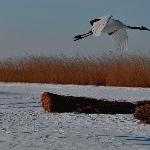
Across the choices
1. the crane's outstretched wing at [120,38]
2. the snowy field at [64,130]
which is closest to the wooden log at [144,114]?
the snowy field at [64,130]

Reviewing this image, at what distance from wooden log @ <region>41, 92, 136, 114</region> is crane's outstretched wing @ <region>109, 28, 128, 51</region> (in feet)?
9.57

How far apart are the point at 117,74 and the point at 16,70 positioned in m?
2.81

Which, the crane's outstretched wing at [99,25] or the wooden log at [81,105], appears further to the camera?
the wooden log at [81,105]

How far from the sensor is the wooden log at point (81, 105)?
24.2 feet

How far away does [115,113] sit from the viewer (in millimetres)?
7387

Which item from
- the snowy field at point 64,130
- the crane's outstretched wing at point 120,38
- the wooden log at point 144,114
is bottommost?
the snowy field at point 64,130

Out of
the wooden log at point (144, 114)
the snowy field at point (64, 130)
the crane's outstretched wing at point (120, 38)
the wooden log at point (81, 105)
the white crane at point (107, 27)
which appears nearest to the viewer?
the white crane at point (107, 27)

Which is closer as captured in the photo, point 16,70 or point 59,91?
point 59,91

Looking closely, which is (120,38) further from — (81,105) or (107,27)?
(81,105)

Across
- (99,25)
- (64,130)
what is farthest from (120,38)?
(64,130)

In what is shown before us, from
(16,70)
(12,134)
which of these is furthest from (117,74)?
(12,134)

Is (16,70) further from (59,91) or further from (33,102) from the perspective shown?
(33,102)

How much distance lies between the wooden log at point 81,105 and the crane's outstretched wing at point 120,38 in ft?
9.57

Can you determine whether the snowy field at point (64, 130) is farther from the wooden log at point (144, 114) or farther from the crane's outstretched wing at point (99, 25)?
the crane's outstretched wing at point (99, 25)
